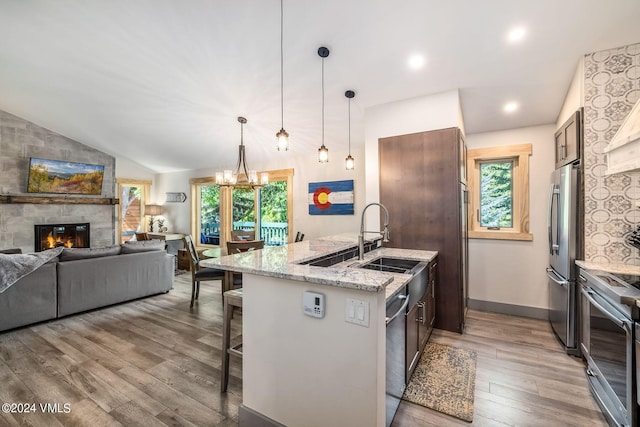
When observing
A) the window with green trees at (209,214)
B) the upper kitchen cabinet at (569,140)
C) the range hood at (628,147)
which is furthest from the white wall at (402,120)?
the window with green trees at (209,214)

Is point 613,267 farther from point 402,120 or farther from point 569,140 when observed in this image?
point 402,120

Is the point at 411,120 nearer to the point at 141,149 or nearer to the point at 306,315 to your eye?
the point at 306,315

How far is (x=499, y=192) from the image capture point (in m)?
3.90

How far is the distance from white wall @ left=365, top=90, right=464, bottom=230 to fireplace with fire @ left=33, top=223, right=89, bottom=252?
6.69 m

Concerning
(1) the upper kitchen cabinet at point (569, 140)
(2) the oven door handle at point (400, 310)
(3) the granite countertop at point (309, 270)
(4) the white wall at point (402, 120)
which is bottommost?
(2) the oven door handle at point (400, 310)

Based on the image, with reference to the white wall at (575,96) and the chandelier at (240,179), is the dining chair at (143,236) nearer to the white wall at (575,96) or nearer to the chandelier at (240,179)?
the chandelier at (240,179)

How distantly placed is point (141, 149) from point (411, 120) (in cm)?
598

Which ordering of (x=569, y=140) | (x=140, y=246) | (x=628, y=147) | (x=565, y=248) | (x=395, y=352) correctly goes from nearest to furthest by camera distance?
(x=395, y=352), (x=628, y=147), (x=565, y=248), (x=569, y=140), (x=140, y=246)

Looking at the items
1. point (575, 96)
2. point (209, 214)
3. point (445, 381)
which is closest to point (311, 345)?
point (445, 381)

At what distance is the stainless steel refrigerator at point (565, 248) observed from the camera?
2.61 meters

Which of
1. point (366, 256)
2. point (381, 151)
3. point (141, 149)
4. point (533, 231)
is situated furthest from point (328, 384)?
point (141, 149)

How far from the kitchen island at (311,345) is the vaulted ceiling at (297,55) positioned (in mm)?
2114

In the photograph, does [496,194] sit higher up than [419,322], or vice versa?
[496,194]

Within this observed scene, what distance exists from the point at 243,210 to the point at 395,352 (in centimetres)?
553
